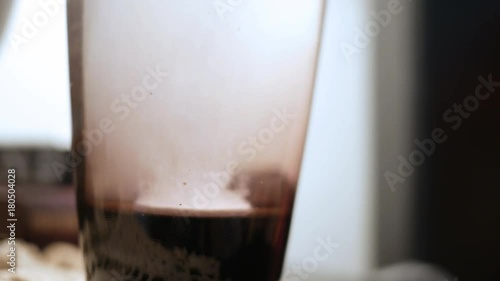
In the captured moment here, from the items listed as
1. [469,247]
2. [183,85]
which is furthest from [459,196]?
[183,85]

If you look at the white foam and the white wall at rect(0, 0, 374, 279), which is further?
the white wall at rect(0, 0, 374, 279)

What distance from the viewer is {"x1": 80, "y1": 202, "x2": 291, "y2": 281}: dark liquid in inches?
13.5

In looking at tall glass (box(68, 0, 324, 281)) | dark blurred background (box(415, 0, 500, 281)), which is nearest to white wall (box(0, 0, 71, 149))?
tall glass (box(68, 0, 324, 281))

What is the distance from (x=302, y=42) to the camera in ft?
1.22

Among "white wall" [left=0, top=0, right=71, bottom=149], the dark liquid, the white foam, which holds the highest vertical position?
"white wall" [left=0, top=0, right=71, bottom=149]

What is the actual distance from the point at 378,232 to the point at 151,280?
239 millimetres

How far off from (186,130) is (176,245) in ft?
0.22

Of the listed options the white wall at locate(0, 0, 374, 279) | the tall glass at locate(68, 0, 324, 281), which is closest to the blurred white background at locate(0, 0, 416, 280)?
the white wall at locate(0, 0, 374, 279)

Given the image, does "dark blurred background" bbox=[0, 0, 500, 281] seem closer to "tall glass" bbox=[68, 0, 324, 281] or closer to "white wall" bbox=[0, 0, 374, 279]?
"white wall" bbox=[0, 0, 374, 279]

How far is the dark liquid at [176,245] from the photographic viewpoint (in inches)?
13.5

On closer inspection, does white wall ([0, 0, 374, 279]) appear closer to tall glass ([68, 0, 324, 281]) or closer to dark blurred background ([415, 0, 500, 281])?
dark blurred background ([415, 0, 500, 281])

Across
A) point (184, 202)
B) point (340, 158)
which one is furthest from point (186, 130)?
point (340, 158)

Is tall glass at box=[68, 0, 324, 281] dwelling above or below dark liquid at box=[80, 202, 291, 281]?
above

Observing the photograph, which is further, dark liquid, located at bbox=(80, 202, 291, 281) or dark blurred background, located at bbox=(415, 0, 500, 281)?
dark blurred background, located at bbox=(415, 0, 500, 281)
